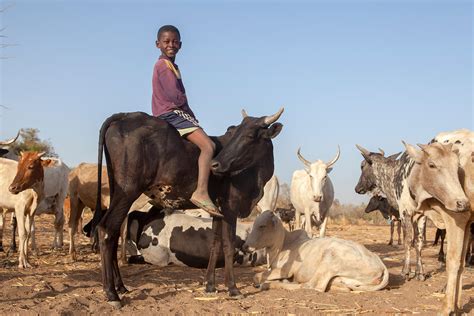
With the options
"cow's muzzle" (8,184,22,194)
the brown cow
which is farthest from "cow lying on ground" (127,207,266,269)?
"cow's muzzle" (8,184,22,194)

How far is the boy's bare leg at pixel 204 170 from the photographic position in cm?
782

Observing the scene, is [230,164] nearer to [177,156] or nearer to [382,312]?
[177,156]

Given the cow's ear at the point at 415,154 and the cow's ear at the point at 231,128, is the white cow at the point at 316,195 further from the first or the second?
the cow's ear at the point at 415,154

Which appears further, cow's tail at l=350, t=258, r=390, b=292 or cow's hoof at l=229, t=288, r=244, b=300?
cow's tail at l=350, t=258, r=390, b=292

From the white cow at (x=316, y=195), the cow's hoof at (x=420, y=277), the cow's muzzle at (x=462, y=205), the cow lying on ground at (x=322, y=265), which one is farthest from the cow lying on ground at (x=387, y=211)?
the cow's muzzle at (x=462, y=205)

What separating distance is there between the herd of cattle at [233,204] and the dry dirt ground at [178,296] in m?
0.29

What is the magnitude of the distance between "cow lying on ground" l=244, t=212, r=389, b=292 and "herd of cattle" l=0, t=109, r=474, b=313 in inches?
0.6

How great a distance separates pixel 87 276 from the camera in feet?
30.4

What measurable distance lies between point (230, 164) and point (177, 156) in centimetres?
71

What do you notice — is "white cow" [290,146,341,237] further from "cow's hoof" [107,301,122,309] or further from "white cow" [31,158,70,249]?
"cow's hoof" [107,301,122,309]

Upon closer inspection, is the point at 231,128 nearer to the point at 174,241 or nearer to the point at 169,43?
the point at 169,43

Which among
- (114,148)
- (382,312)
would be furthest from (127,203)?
(382,312)

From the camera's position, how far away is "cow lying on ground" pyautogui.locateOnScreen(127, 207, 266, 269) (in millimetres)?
11078

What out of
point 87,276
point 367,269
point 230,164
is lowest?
point 87,276
